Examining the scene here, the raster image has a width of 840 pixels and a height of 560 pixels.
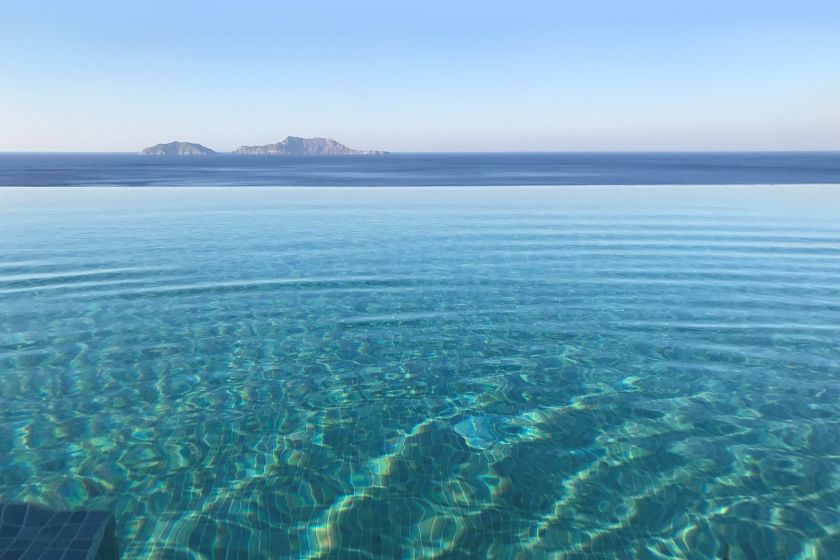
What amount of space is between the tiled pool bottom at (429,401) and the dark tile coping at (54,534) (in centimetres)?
57

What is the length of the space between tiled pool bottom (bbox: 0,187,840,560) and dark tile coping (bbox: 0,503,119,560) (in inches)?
22.4

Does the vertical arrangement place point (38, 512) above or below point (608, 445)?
above

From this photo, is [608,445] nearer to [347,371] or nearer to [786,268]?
[347,371]

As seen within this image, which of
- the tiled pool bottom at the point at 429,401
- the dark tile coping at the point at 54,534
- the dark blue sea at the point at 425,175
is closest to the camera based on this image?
the dark tile coping at the point at 54,534

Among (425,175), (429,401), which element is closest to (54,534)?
(429,401)

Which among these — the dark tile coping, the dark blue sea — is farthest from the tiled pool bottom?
the dark blue sea

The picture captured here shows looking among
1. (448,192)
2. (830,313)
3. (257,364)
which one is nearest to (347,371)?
(257,364)

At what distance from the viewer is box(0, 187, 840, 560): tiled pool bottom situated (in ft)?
17.4

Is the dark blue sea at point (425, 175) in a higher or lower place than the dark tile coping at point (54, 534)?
lower

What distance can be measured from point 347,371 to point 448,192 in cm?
3124

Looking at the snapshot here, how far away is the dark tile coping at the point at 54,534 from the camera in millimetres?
4125

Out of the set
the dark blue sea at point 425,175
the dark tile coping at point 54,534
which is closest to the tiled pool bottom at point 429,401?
the dark tile coping at point 54,534

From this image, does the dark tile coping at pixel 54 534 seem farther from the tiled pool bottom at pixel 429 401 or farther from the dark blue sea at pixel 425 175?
the dark blue sea at pixel 425 175

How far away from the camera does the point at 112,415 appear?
23.9ft
